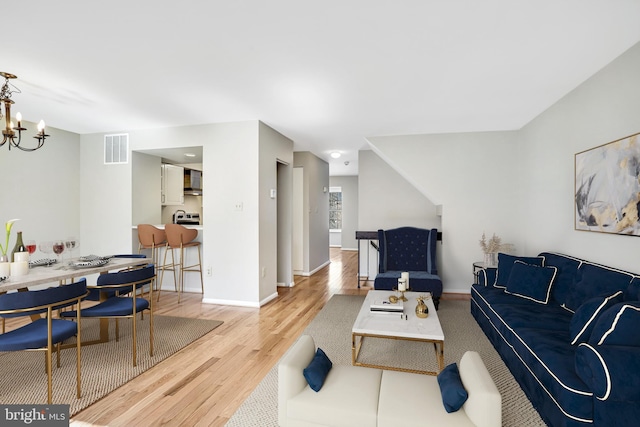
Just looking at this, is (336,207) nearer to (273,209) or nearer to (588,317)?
(273,209)

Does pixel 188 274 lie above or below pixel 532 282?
below

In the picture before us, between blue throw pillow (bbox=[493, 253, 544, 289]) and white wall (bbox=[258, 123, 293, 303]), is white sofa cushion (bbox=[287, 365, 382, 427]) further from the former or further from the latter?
white wall (bbox=[258, 123, 293, 303])

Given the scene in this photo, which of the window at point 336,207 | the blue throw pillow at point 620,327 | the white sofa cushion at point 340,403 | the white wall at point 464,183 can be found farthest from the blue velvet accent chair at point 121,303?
the window at point 336,207

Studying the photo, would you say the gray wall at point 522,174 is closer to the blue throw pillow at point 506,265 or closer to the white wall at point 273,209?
the blue throw pillow at point 506,265

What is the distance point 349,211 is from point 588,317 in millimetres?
8650

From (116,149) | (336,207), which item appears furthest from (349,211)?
(116,149)

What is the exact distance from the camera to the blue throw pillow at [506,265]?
3379 millimetres

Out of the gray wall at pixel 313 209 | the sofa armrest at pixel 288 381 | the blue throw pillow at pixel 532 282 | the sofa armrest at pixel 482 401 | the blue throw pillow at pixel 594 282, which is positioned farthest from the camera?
the gray wall at pixel 313 209

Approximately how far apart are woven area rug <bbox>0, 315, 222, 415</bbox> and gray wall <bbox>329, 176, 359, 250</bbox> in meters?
7.24

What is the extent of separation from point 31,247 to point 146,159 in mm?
2786

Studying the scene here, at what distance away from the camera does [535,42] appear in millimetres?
2271

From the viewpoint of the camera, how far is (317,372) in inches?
66.6

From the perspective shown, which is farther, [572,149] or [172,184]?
[172,184]

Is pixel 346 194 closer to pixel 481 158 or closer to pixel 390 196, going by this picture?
pixel 390 196
